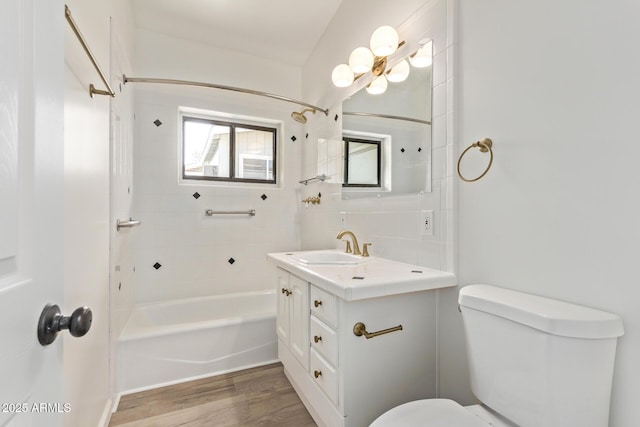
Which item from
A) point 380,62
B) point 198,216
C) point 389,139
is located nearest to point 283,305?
point 389,139

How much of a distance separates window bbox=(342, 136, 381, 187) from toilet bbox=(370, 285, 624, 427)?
998 mm

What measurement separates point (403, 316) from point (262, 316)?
4.10ft

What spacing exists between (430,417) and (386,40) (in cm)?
171

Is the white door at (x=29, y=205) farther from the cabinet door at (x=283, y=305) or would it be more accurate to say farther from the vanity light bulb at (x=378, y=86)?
the vanity light bulb at (x=378, y=86)

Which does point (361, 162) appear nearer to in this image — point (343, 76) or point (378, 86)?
point (378, 86)

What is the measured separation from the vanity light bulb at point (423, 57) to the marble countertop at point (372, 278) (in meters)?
1.04

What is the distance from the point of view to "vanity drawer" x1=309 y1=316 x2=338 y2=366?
1206 millimetres

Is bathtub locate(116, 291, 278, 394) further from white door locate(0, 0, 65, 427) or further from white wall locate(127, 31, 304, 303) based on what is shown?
white door locate(0, 0, 65, 427)

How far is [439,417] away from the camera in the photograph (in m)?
0.90

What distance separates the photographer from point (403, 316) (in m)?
1.28

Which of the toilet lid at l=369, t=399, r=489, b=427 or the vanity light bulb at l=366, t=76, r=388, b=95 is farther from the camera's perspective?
the vanity light bulb at l=366, t=76, r=388, b=95

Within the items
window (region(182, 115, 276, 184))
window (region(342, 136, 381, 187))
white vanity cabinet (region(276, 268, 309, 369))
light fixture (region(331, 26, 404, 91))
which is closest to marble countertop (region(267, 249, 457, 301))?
white vanity cabinet (region(276, 268, 309, 369))

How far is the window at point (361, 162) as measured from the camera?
183cm

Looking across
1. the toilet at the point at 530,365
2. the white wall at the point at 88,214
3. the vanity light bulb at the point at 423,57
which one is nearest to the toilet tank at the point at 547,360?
the toilet at the point at 530,365
